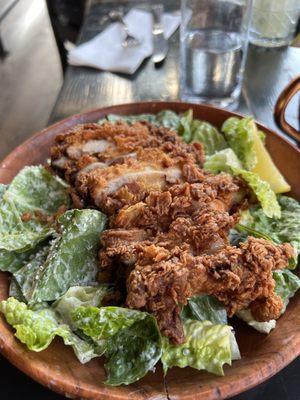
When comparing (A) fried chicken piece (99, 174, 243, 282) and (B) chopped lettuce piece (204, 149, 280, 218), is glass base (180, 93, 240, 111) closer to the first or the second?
(B) chopped lettuce piece (204, 149, 280, 218)

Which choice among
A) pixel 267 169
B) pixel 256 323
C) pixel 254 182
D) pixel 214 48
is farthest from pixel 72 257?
pixel 214 48

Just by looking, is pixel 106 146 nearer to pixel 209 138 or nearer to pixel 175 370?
pixel 209 138

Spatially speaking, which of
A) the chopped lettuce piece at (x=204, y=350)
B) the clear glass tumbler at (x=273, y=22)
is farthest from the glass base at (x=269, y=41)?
the chopped lettuce piece at (x=204, y=350)

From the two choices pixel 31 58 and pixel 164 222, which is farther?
pixel 31 58

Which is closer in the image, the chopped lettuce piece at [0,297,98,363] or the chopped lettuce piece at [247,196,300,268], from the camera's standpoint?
the chopped lettuce piece at [0,297,98,363]

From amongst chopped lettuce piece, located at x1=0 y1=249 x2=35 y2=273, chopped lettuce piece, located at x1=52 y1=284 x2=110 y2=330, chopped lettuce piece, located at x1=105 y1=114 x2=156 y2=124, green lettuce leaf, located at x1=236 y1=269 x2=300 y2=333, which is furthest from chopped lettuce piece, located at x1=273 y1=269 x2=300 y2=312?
chopped lettuce piece, located at x1=105 y1=114 x2=156 y2=124

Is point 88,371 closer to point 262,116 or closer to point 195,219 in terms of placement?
point 195,219

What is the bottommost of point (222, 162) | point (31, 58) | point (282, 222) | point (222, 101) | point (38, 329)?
point (31, 58)
